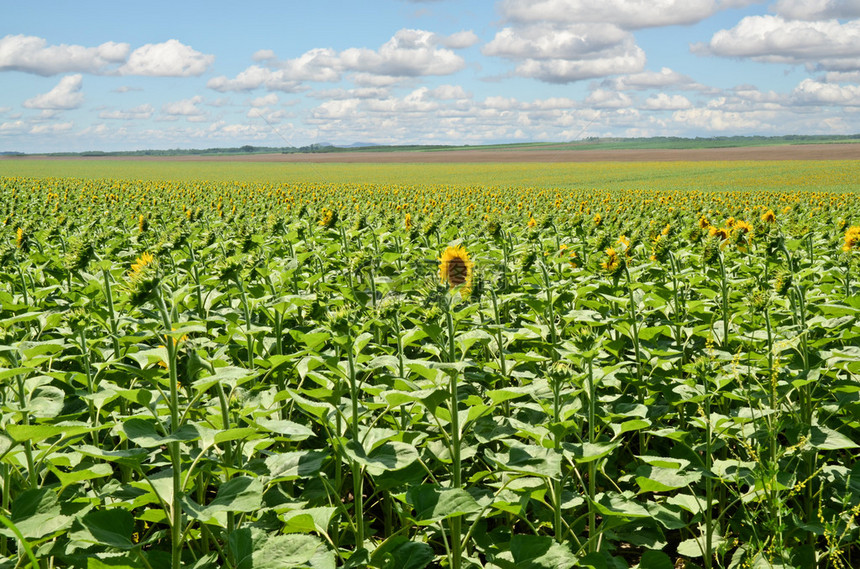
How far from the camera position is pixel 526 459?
2564mm

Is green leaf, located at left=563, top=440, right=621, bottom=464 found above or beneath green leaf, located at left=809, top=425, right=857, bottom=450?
above

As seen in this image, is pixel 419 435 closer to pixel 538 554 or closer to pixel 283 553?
pixel 538 554

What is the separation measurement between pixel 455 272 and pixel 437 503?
1116mm

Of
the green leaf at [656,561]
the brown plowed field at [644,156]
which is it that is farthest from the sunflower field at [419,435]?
the brown plowed field at [644,156]

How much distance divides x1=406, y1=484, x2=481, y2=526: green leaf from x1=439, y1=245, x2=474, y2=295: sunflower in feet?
3.02

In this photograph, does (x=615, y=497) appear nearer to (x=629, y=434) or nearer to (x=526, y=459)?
(x=526, y=459)

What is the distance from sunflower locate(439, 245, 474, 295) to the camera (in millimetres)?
2943

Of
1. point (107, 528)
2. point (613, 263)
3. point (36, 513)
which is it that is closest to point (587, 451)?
point (107, 528)

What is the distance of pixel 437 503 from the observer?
2.30 meters

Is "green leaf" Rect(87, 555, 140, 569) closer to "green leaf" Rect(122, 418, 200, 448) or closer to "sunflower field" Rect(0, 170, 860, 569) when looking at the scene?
"sunflower field" Rect(0, 170, 860, 569)

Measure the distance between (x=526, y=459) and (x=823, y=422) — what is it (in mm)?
2084

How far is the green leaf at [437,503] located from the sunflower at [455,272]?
3.02 ft

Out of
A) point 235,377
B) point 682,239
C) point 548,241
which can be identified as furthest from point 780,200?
point 235,377

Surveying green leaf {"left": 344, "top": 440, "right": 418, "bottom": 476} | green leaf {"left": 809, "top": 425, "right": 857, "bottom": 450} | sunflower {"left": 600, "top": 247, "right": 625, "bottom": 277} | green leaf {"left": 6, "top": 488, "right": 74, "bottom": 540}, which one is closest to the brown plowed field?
sunflower {"left": 600, "top": 247, "right": 625, "bottom": 277}
